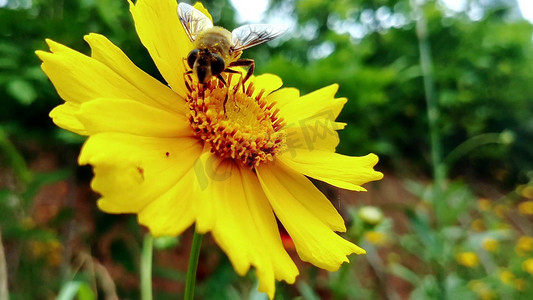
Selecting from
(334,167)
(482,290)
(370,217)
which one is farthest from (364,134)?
(334,167)

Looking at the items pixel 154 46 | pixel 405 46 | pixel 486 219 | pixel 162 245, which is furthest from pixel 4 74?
pixel 486 219

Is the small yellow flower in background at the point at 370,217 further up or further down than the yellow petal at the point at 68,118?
further up

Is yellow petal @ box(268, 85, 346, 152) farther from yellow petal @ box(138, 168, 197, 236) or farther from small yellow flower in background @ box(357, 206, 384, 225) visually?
small yellow flower in background @ box(357, 206, 384, 225)

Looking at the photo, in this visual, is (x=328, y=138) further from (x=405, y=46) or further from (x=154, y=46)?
(x=405, y=46)

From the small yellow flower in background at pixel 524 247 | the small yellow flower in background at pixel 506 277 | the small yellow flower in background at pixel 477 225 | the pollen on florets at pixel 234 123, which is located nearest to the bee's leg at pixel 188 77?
the pollen on florets at pixel 234 123

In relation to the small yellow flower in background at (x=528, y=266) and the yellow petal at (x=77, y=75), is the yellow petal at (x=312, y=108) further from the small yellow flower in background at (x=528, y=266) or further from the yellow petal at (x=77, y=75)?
the small yellow flower in background at (x=528, y=266)

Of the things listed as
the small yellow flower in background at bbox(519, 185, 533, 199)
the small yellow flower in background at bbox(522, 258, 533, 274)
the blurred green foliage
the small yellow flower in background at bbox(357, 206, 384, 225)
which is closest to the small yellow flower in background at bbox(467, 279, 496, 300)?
the blurred green foliage
